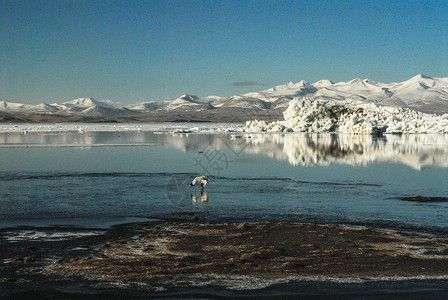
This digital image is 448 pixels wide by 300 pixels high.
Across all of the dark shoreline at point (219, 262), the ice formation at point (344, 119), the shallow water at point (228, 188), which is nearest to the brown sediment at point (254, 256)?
the dark shoreline at point (219, 262)

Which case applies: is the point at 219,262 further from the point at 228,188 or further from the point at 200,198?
the point at 228,188

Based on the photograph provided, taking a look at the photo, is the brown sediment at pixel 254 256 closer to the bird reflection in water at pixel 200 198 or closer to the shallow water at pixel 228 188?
the shallow water at pixel 228 188

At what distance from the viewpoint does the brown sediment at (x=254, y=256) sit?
720cm

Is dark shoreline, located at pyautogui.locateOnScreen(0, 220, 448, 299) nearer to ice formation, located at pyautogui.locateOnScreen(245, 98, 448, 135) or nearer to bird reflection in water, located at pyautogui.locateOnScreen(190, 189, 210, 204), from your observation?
bird reflection in water, located at pyautogui.locateOnScreen(190, 189, 210, 204)

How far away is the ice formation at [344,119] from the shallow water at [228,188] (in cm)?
Answer: 2991

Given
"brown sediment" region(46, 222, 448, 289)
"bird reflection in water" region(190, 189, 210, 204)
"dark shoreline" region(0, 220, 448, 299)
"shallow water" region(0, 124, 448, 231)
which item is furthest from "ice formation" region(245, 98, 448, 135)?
"dark shoreline" region(0, 220, 448, 299)

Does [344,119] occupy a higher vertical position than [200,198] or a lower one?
higher

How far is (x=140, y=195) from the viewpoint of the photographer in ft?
47.3

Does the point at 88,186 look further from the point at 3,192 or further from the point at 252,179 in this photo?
the point at 252,179

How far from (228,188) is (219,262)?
813 centimetres

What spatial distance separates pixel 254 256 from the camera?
26.3 feet

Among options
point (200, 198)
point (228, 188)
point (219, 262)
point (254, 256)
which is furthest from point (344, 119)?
point (219, 262)

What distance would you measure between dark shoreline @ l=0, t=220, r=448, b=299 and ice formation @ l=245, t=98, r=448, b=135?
45.4 m

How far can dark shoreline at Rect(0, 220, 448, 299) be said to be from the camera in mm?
6648
